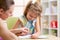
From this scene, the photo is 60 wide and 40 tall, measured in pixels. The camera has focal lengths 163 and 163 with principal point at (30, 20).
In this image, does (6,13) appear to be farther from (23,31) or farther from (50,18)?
(50,18)

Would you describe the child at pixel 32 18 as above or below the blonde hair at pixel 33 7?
below

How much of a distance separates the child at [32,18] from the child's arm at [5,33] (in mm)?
75

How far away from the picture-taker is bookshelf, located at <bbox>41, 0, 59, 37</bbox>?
1107 millimetres

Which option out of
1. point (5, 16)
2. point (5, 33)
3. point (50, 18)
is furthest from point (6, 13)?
point (50, 18)

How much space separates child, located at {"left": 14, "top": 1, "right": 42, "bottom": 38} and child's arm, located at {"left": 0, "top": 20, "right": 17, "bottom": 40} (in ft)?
0.25

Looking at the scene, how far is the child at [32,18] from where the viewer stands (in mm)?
1070

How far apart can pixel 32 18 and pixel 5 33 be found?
205mm

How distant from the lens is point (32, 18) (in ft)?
3.55

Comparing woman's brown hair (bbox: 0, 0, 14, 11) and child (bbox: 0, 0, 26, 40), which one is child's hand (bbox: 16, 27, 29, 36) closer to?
child (bbox: 0, 0, 26, 40)

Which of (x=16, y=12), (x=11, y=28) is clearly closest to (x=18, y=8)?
(x=16, y=12)

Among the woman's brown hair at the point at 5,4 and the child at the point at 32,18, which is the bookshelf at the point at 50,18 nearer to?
the child at the point at 32,18

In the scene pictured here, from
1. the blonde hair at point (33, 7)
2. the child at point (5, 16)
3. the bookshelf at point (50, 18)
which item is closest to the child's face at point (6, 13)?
the child at point (5, 16)

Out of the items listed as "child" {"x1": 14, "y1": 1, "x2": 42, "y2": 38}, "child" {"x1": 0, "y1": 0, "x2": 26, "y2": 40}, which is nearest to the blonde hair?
"child" {"x1": 14, "y1": 1, "x2": 42, "y2": 38}

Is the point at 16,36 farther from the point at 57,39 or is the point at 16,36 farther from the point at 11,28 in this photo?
the point at 57,39
